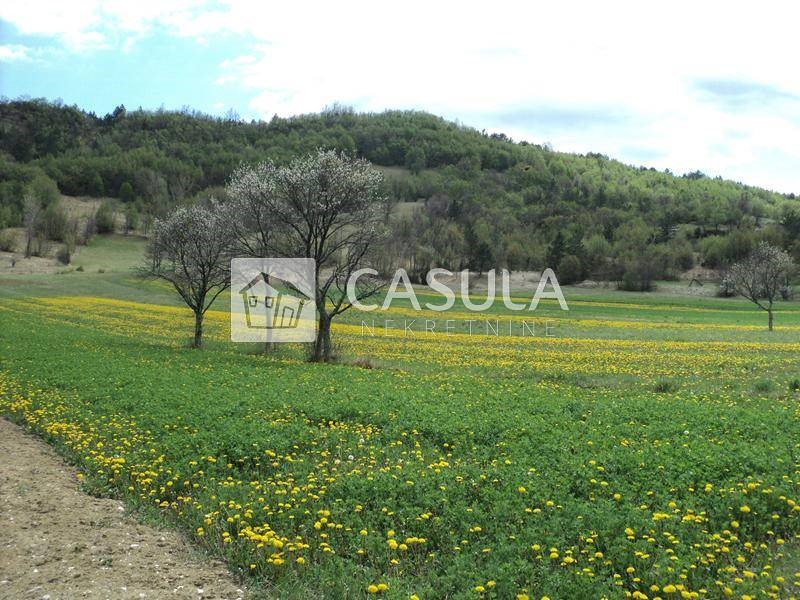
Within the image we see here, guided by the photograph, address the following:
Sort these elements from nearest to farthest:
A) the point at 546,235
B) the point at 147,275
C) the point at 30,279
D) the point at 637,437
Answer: the point at 637,437
the point at 147,275
the point at 30,279
the point at 546,235

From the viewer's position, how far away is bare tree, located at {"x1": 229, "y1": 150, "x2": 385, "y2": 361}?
2908cm

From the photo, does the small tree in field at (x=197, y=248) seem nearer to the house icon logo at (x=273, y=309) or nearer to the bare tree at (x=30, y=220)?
the house icon logo at (x=273, y=309)

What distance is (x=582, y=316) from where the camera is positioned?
64.8m

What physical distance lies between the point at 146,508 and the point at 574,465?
770cm

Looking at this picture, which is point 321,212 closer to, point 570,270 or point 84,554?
point 84,554

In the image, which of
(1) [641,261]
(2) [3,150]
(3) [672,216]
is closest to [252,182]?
(1) [641,261]

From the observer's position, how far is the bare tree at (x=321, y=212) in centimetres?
2908

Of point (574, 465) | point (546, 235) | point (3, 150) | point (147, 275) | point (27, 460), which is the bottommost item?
point (27, 460)

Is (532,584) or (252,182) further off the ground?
(252,182)

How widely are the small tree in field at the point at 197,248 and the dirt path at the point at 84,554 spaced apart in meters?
22.4

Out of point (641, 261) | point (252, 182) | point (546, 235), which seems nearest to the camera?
point (252, 182)

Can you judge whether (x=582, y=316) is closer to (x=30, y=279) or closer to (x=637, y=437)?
(x=637, y=437)

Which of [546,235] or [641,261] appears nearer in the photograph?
[641,261]

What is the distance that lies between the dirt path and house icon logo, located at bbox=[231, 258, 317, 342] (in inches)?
757
